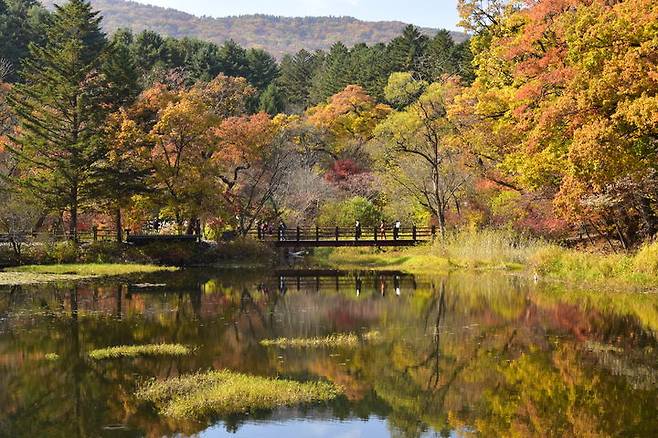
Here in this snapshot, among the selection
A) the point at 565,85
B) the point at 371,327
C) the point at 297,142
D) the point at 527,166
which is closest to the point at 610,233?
the point at 527,166

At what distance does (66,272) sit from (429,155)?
20880mm

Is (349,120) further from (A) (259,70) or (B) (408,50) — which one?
(A) (259,70)

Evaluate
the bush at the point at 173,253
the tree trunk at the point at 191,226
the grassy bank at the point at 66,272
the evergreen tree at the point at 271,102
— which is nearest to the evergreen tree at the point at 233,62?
the evergreen tree at the point at 271,102

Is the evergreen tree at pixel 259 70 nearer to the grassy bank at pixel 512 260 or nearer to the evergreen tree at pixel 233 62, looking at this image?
the evergreen tree at pixel 233 62

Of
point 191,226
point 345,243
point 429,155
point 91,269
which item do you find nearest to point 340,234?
point 345,243

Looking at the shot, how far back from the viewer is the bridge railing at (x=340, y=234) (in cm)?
4538

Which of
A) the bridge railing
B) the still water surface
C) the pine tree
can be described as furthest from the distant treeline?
the still water surface

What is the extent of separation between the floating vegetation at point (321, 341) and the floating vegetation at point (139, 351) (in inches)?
77.6

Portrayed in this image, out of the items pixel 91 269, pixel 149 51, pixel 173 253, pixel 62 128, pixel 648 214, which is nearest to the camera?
pixel 648 214

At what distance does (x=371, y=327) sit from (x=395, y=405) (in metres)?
7.43

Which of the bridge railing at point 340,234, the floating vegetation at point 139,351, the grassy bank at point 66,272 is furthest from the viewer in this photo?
the bridge railing at point 340,234

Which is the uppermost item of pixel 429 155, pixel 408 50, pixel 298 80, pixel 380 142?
pixel 408 50

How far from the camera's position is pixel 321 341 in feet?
59.0

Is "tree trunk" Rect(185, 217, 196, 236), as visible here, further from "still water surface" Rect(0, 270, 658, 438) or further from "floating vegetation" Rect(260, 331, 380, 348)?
"floating vegetation" Rect(260, 331, 380, 348)
